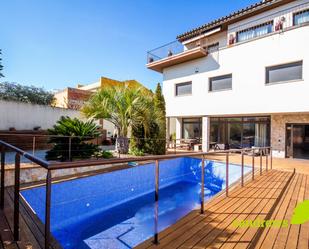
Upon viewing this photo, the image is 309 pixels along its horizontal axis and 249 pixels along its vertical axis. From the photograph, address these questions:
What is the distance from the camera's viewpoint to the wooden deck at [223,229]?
2645 millimetres

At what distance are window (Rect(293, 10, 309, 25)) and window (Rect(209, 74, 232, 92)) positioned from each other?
430 cm

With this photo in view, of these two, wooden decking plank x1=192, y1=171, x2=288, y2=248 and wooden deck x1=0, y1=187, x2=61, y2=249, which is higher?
wooden deck x1=0, y1=187, x2=61, y2=249

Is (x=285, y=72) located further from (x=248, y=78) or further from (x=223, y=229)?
(x=223, y=229)

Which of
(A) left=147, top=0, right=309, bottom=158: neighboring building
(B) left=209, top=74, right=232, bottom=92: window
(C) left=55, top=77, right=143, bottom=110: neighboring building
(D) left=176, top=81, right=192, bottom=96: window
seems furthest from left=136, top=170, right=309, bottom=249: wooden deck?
(C) left=55, top=77, right=143, bottom=110: neighboring building

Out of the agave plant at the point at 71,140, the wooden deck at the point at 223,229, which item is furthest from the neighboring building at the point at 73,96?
the wooden deck at the point at 223,229

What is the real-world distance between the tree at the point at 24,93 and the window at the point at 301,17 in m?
20.9

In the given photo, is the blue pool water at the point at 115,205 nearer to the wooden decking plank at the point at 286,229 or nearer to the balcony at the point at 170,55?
the wooden decking plank at the point at 286,229

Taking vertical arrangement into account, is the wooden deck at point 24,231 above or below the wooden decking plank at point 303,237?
above

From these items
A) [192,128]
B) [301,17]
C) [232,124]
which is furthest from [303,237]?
[192,128]

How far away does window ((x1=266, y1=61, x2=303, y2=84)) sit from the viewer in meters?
10.2

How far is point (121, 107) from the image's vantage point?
1080cm

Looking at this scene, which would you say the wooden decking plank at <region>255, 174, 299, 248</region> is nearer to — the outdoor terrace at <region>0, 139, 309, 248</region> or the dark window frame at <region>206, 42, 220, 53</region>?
the outdoor terrace at <region>0, 139, 309, 248</region>

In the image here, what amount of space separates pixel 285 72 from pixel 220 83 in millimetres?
3662

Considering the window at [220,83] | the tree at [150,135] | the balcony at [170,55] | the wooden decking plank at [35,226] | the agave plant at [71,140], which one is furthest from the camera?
the balcony at [170,55]
